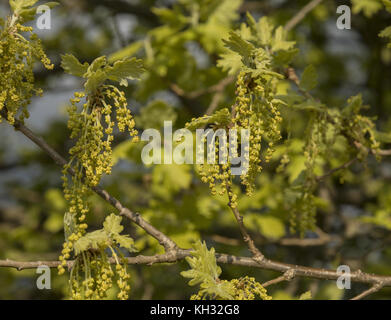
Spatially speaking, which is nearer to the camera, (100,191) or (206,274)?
(206,274)

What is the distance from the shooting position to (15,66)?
1.70 m

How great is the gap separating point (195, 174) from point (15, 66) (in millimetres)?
1921

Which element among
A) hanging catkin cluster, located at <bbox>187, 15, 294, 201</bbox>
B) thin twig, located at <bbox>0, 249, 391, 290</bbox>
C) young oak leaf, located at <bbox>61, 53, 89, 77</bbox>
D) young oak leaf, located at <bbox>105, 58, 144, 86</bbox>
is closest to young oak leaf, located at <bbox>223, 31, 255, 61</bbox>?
hanging catkin cluster, located at <bbox>187, 15, 294, 201</bbox>

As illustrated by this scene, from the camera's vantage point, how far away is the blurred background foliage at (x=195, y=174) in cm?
331

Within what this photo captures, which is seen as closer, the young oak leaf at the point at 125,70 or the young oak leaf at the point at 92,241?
the young oak leaf at the point at 92,241

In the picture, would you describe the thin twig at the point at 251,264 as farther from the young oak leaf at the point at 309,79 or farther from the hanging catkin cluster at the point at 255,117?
the young oak leaf at the point at 309,79

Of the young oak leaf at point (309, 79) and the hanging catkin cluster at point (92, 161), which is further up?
the young oak leaf at point (309, 79)

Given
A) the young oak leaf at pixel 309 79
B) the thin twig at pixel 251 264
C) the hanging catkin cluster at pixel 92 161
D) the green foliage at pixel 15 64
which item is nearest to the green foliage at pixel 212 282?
the thin twig at pixel 251 264

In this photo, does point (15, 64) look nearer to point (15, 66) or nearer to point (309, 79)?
point (15, 66)

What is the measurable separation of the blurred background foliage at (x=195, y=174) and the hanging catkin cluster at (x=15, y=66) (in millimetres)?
1054

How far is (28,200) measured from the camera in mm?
5711

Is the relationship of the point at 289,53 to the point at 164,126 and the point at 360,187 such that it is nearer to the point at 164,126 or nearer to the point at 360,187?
the point at 164,126

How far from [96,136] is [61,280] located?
3.19 m

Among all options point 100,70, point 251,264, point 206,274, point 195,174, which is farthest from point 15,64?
point 195,174
